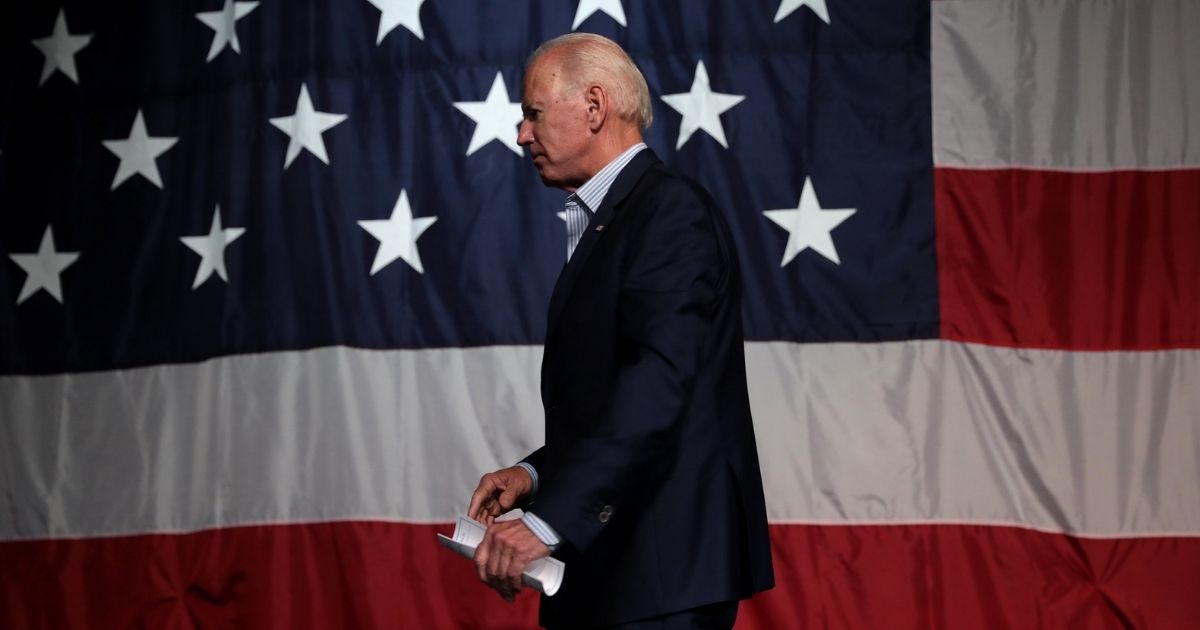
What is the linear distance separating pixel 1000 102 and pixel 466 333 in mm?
1451

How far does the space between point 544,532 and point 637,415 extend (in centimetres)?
18

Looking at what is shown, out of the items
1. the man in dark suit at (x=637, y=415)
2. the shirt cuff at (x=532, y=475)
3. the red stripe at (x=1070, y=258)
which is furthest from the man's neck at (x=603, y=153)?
the red stripe at (x=1070, y=258)

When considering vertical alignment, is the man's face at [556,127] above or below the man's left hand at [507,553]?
above

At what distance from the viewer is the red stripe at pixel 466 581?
2.90 meters

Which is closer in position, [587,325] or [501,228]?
[587,325]

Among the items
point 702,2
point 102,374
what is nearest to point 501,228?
point 702,2

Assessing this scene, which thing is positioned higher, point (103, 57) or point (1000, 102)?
point (103, 57)

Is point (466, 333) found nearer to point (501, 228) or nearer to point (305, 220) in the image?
point (501, 228)

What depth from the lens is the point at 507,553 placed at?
4.57 ft

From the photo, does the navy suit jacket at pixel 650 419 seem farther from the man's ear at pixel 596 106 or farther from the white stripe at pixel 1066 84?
the white stripe at pixel 1066 84

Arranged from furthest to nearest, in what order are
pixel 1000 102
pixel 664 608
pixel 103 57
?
pixel 103 57, pixel 1000 102, pixel 664 608

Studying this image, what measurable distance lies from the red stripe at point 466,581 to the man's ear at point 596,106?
1562mm

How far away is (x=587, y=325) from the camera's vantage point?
1604 millimetres

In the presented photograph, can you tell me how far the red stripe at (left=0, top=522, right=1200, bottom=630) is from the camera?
114 inches
